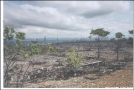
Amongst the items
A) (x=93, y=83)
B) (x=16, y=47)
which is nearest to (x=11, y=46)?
(x=16, y=47)

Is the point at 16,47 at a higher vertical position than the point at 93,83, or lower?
higher

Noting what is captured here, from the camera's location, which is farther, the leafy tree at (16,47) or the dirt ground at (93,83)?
the dirt ground at (93,83)

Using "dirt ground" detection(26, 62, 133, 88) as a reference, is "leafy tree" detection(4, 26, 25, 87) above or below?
above

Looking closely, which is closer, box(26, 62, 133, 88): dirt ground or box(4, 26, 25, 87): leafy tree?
box(4, 26, 25, 87): leafy tree

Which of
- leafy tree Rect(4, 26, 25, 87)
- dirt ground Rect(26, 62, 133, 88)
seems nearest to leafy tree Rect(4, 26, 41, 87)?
leafy tree Rect(4, 26, 25, 87)

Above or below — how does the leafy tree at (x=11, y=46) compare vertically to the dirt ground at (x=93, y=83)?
above

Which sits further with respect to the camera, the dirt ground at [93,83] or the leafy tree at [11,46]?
the dirt ground at [93,83]

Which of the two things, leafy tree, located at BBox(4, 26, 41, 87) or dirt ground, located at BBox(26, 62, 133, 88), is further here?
dirt ground, located at BBox(26, 62, 133, 88)

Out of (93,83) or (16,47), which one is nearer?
(16,47)

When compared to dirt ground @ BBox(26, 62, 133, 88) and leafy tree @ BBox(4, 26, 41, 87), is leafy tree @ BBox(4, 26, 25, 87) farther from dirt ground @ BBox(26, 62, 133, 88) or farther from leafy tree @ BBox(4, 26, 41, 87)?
dirt ground @ BBox(26, 62, 133, 88)

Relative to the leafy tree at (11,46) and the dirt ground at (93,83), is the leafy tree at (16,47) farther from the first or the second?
the dirt ground at (93,83)

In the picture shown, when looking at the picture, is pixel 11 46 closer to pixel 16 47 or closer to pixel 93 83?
pixel 16 47

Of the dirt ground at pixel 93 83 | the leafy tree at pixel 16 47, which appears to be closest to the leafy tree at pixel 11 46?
the leafy tree at pixel 16 47

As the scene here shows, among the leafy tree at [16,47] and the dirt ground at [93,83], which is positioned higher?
the leafy tree at [16,47]
